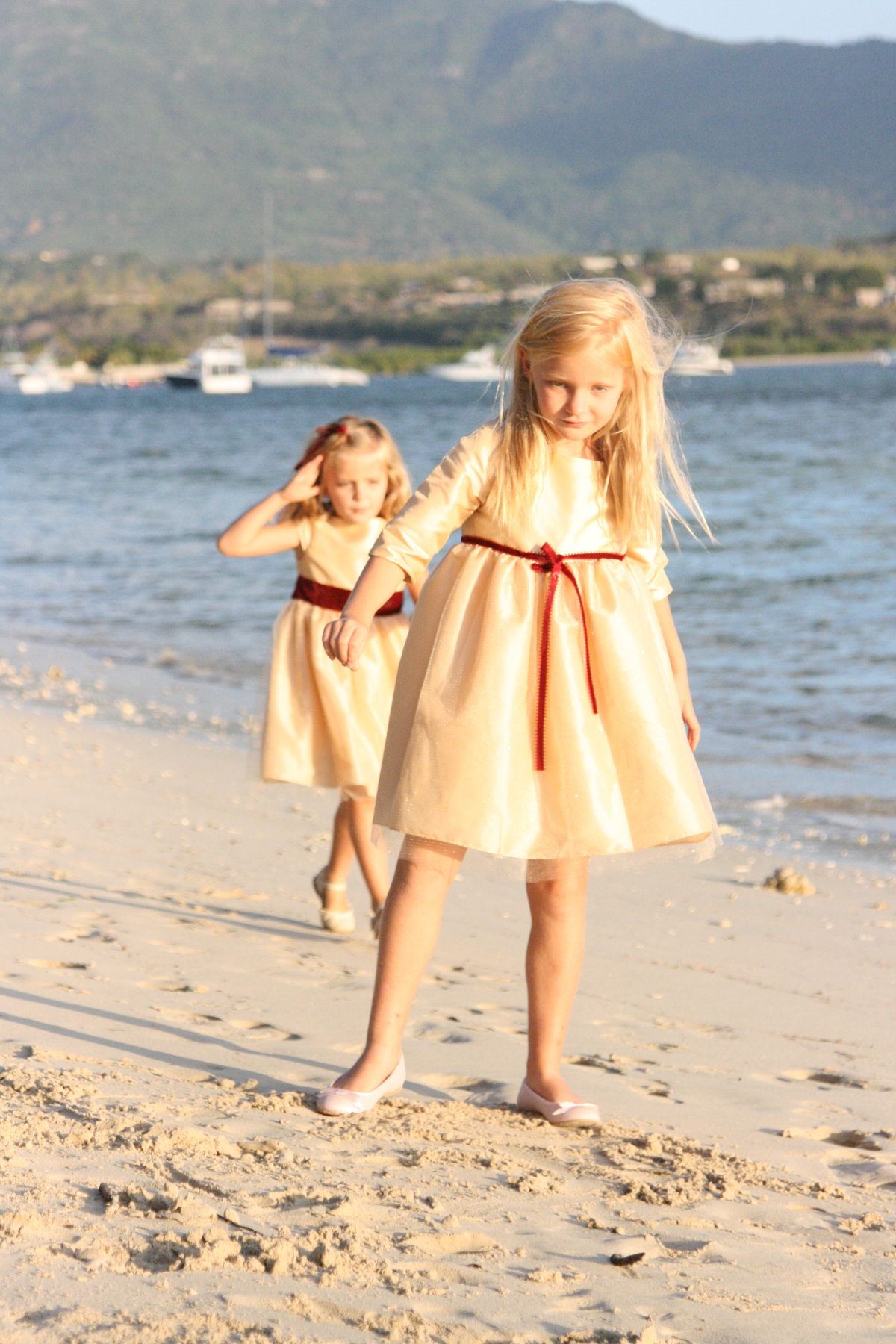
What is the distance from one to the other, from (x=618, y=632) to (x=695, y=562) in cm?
1254

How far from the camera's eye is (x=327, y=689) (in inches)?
156

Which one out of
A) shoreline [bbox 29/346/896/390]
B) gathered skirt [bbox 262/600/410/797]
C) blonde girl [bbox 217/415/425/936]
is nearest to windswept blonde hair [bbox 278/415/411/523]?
blonde girl [bbox 217/415/425/936]

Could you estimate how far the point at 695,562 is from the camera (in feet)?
48.9

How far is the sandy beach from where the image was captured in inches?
73.5

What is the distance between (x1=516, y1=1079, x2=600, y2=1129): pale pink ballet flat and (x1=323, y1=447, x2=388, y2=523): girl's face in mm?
1968

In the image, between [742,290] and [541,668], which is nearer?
[541,668]

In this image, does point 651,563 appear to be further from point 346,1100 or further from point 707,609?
point 707,609

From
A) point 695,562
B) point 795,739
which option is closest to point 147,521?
point 695,562

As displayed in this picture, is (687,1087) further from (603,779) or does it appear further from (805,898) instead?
(805,898)

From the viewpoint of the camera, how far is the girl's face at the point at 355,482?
4098mm

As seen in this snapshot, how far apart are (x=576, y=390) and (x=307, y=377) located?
284ft

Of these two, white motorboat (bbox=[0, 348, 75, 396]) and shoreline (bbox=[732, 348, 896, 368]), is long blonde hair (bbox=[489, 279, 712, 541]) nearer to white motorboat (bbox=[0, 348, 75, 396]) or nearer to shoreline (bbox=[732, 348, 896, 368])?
white motorboat (bbox=[0, 348, 75, 396])

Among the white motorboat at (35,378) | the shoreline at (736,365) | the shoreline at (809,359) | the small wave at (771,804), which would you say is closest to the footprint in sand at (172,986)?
the small wave at (771,804)

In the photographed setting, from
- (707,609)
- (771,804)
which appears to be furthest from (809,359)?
(771,804)
